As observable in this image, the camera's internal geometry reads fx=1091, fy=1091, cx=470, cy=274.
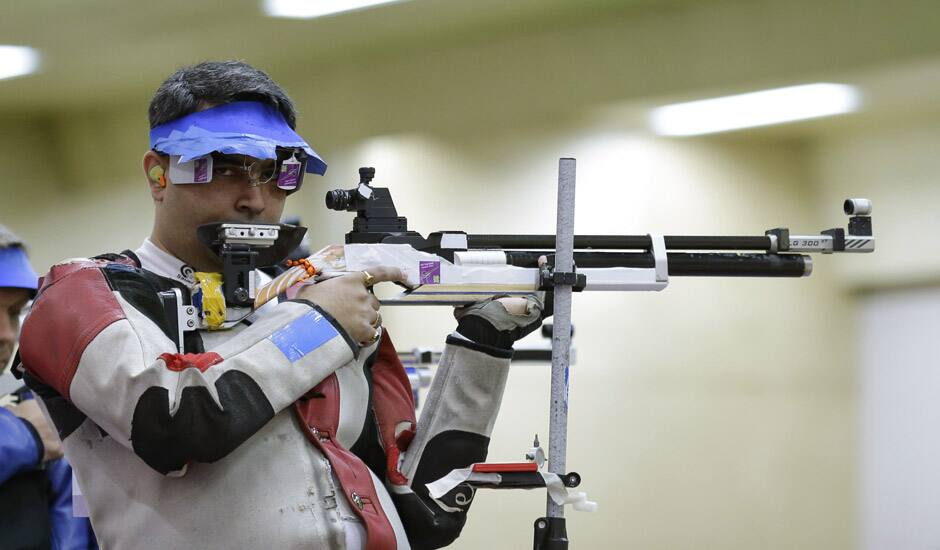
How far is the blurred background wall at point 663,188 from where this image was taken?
137 inches

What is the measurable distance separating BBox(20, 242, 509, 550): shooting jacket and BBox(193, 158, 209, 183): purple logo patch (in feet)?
0.39

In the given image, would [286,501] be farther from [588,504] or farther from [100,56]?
[100,56]

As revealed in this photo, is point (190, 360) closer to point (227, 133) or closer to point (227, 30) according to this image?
point (227, 133)

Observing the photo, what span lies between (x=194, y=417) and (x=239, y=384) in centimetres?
7

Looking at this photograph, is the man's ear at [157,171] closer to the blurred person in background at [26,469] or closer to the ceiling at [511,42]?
the blurred person in background at [26,469]

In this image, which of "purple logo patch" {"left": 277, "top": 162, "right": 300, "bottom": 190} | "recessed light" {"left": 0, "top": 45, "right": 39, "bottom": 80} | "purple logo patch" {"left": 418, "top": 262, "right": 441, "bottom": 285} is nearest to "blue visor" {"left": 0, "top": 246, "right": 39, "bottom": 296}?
"purple logo patch" {"left": 277, "top": 162, "right": 300, "bottom": 190}

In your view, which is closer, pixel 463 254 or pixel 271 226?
pixel 271 226

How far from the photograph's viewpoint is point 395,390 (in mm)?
1680

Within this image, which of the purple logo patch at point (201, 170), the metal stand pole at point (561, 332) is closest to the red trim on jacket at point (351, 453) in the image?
the metal stand pole at point (561, 332)

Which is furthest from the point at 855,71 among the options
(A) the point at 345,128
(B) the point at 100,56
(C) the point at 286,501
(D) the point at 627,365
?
(B) the point at 100,56

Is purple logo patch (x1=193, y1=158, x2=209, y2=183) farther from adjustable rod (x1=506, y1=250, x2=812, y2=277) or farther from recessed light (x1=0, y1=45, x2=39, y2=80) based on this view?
recessed light (x1=0, y1=45, x2=39, y2=80)

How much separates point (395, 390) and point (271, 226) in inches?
13.8

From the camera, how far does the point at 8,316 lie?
2.36 m

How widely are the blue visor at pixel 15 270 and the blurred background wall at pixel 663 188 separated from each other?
2.09m
